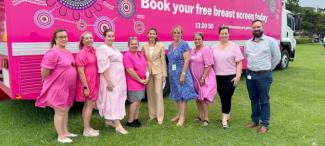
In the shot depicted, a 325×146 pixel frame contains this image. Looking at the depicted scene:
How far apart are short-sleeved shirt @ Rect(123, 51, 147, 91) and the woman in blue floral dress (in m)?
0.49

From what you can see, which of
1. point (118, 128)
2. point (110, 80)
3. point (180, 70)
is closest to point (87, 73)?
point (110, 80)

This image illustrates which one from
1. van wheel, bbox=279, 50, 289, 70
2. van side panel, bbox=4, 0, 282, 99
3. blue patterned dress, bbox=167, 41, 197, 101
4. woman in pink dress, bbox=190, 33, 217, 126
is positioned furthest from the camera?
van wheel, bbox=279, 50, 289, 70

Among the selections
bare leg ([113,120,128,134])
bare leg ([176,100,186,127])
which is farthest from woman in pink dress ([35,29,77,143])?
bare leg ([176,100,186,127])

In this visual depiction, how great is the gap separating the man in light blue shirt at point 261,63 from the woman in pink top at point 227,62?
0.54 feet

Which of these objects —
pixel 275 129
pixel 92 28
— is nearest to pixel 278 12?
pixel 275 129

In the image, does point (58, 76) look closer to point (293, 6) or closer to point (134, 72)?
point (134, 72)

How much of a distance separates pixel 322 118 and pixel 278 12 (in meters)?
6.62

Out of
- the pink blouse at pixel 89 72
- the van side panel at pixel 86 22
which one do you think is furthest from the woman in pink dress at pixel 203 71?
the pink blouse at pixel 89 72

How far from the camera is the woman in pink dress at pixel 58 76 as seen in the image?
14.3ft

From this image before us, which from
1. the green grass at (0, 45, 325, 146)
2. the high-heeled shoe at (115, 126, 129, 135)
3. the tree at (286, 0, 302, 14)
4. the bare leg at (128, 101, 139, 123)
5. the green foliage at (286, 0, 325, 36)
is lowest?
the green grass at (0, 45, 325, 146)

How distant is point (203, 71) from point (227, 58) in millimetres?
433

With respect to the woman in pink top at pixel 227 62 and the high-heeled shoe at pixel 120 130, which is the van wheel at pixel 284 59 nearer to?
the woman in pink top at pixel 227 62

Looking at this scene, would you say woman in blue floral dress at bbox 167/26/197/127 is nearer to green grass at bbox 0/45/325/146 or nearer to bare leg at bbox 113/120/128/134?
green grass at bbox 0/45/325/146

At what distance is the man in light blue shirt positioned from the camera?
4.98m
